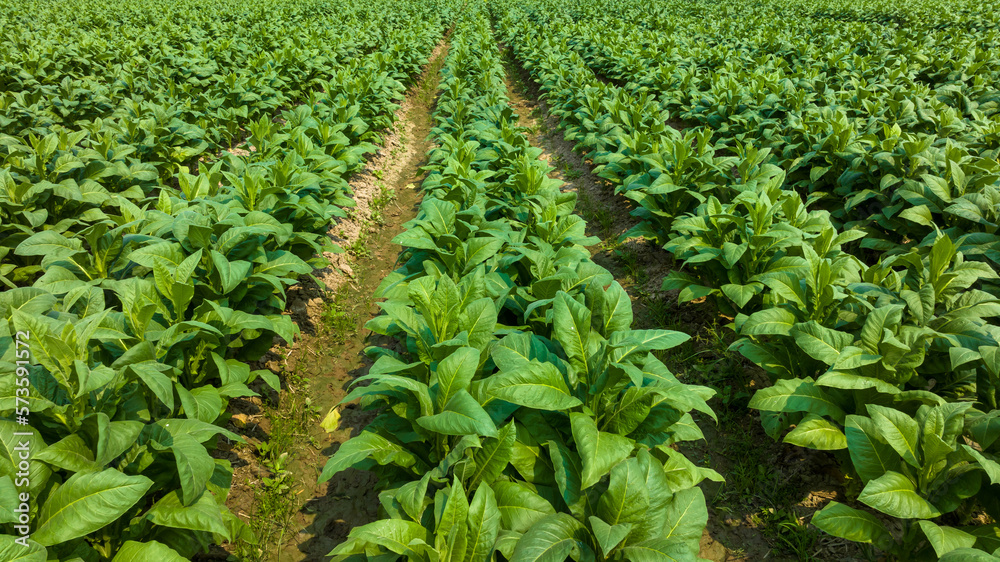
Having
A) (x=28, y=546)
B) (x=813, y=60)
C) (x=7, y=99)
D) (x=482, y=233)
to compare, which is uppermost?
(x=7, y=99)

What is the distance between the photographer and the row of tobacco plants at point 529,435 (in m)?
2.21

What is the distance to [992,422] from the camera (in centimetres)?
242

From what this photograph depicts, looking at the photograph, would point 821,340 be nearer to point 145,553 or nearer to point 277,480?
point 277,480

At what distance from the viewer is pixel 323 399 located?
14.0 feet

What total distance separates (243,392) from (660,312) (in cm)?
382

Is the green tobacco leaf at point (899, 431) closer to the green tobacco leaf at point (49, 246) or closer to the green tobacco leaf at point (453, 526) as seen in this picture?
the green tobacco leaf at point (453, 526)

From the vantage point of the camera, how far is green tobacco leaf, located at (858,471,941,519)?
228 cm

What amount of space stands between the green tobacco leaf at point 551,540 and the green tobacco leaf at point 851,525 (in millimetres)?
1281

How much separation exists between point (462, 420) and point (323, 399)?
2365 millimetres

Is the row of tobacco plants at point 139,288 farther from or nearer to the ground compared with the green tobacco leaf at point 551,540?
farther from the ground

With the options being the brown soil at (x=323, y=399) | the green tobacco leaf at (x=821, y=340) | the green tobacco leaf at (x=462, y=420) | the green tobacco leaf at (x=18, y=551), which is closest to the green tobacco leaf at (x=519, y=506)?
the green tobacco leaf at (x=462, y=420)

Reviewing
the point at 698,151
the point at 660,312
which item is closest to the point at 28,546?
the point at 660,312

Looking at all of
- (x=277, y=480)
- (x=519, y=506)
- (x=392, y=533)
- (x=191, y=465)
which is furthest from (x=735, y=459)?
(x=191, y=465)

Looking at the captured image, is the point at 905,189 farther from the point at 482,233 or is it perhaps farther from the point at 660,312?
the point at 482,233
